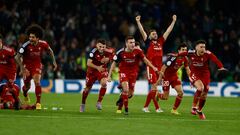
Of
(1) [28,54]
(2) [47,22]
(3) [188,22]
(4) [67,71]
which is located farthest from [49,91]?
(1) [28,54]

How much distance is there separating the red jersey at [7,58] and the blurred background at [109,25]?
1121cm

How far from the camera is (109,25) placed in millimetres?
32469

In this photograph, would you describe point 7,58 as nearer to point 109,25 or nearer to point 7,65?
point 7,65

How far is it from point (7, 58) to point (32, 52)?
0.75 meters

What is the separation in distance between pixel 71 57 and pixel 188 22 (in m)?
6.30

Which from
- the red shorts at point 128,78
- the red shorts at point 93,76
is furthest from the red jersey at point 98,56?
the red shorts at point 128,78

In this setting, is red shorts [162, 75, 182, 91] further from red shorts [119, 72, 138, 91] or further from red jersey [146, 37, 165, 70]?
red jersey [146, 37, 165, 70]

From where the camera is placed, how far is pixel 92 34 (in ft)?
104

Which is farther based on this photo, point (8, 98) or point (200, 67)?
point (8, 98)

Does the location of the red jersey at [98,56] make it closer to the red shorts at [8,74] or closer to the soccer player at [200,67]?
the red shorts at [8,74]

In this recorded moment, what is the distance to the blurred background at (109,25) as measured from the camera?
1220 inches

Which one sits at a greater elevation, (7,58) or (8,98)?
(7,58)

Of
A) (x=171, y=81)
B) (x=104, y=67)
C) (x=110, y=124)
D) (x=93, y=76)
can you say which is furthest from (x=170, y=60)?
(x=110, y=124)

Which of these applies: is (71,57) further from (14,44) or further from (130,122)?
(130,122)
